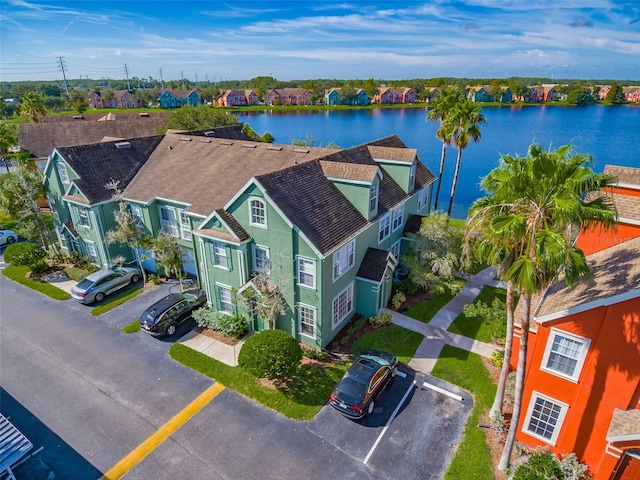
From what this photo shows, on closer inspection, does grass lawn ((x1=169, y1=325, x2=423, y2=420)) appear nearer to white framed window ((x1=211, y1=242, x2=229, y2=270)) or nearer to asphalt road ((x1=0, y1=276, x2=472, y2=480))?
asphalt road ((x1=0, y1=276, x2=472, y2=480))

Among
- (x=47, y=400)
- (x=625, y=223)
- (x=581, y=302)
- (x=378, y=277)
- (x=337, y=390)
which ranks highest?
(x=625, y=223)

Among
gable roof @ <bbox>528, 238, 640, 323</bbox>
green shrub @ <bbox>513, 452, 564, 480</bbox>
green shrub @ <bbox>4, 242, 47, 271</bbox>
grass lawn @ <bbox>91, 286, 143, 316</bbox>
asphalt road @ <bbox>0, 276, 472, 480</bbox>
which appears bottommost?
asphalt road @ <bbox>0, 276, 472, 480</bbox>

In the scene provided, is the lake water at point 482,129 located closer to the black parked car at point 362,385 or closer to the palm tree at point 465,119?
the palm tree at point 465,119

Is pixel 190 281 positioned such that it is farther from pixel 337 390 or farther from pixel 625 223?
pixel 625 223

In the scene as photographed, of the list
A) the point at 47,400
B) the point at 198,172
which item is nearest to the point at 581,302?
the point at 47,400

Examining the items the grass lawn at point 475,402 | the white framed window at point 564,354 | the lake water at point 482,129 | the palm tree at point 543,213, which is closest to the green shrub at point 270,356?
the grass lawn at point 475,402

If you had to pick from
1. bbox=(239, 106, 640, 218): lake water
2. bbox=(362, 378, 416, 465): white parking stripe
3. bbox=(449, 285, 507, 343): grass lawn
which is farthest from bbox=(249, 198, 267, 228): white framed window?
bbox=(239, 106, 640, 218): lake water
